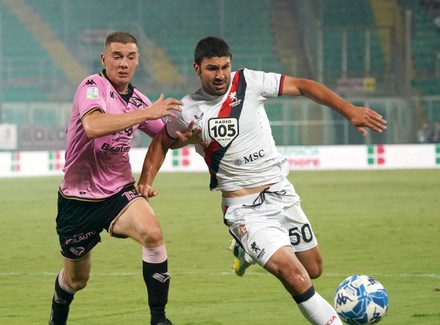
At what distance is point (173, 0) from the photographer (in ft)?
136

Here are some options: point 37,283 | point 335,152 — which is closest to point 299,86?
point 37,283

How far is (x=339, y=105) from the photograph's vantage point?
7184mm

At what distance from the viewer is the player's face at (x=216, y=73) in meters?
7.34

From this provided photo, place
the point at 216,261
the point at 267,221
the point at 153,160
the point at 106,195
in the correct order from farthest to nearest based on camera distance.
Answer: the point at 216,261 < the point at 106,195 < the point at 153,160 < the point at 267,221

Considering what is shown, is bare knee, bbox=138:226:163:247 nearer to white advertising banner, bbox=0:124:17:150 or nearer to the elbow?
the elbow

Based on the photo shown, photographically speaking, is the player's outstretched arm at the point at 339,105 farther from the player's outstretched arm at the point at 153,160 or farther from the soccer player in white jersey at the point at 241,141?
the player's outstretched arm at the point at 153,160

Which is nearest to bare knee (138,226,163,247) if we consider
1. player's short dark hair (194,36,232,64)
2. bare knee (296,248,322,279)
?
bare knee (296,248,322,279)

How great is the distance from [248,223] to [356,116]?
107cm

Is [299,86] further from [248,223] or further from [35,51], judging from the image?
[35,51]

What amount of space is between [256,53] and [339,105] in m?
33.3

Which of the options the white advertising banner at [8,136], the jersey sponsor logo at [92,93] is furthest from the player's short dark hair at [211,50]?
the white advertising banner at [8,136]

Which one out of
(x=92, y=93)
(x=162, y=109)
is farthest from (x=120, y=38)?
(x=162, y=109)

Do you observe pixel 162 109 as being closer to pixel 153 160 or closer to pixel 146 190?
→ pixel 153 160

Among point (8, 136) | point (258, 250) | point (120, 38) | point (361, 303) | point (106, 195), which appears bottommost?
point (361, 303)
